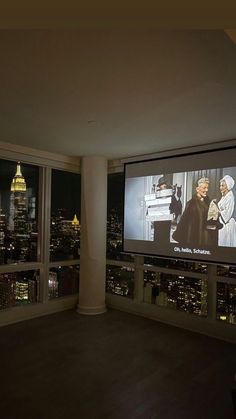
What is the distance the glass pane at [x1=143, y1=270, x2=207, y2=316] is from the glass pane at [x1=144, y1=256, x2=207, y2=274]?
0.16 metres

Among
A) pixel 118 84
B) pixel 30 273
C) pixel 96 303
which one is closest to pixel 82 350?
pixel 96 303

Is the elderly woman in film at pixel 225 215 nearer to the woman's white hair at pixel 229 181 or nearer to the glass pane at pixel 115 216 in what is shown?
the woman's white hair at pixel 229 181

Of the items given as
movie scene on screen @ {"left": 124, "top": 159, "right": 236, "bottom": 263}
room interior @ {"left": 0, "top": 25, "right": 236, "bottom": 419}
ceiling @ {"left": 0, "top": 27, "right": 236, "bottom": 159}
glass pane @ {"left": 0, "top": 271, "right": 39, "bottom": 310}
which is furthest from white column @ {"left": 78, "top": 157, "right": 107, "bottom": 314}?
ceiling @ {"left": 0, "top": 27, "right": 236, "bottom": 159}

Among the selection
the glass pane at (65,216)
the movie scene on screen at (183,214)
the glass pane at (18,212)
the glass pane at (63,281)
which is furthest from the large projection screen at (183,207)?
the glass pane at (18,212)

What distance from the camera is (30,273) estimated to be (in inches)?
193

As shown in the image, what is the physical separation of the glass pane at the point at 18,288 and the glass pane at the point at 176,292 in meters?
1.89

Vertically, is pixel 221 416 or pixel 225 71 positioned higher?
pixel 225 71

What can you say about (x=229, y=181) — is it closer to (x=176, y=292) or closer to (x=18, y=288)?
(x=176, y=292)

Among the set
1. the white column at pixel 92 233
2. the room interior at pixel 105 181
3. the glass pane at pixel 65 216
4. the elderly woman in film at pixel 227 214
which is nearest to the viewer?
the room interior at pixel 105 181

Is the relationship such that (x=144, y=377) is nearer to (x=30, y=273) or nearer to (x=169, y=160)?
(x=30, y=273)

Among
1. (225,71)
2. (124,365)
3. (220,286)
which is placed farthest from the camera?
(220,286)

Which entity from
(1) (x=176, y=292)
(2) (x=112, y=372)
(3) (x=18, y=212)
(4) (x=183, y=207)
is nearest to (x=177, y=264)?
(1) (x=176, y=292)

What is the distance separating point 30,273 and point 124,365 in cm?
241

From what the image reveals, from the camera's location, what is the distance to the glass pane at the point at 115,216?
5.44 meters
